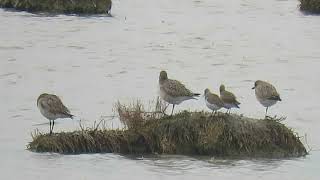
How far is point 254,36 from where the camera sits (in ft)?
138

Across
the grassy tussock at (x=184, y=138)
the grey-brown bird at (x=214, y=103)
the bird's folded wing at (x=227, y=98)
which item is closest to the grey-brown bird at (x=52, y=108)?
the grassy tussock at (x=184, y=138)

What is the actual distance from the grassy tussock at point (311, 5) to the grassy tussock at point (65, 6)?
905cm

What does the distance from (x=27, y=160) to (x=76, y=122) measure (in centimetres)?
411

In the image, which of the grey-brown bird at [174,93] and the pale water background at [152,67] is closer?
the pale water background at [152,67]

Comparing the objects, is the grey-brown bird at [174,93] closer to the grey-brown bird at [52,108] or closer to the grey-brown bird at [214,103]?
the grey-brown bird at [214,103]

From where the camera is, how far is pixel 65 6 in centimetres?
4731

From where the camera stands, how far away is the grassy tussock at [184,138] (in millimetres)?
→ 19219

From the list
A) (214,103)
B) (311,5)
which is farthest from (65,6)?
(214,103)

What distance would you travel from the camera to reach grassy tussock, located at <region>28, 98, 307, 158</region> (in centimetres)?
1922

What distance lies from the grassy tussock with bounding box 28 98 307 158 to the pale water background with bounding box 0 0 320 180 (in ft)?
0.80

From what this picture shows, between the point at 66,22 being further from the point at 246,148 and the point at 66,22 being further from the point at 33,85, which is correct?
the point at 246,148

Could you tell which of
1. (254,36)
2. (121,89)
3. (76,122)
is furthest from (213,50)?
(76,122)

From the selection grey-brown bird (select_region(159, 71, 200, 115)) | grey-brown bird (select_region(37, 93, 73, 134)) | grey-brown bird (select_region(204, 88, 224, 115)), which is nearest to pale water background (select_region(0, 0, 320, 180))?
grey-brown bird (select_region(37, 93, 73, 134))

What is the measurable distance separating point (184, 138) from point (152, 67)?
14236 mm
